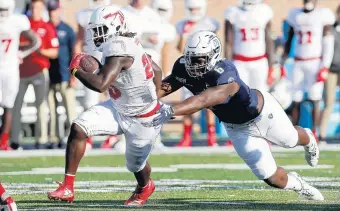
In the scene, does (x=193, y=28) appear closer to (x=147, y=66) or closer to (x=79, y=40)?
(x=79, y=40)

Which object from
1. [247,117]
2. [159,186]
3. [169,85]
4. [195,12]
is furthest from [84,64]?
[195,12]

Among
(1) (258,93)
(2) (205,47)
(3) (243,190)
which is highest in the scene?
(2) (205,47)

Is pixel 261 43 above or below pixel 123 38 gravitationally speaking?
below

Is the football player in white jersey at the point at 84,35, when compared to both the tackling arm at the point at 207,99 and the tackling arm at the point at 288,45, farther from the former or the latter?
the tackling arm at the point at 207,99

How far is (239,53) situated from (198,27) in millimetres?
728

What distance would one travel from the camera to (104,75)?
23.0ft

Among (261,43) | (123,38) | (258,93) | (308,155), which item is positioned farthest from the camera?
(261,43)

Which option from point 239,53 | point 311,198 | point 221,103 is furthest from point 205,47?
point 239,53

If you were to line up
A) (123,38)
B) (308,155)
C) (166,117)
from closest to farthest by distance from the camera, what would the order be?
(166,117) → (123,38) → (308,155)

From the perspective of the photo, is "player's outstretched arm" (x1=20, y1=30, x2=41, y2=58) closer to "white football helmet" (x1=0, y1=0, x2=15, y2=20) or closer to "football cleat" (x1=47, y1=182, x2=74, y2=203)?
"white football helmet" (x1=0, y1=0, x2=15, y2=20)

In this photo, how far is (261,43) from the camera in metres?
13.3

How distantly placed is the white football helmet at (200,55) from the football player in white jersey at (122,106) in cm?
27

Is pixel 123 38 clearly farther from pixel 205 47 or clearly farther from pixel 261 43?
pixel 261 43

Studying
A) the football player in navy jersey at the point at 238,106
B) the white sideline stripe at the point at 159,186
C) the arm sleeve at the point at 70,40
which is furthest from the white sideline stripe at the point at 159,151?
the football player in navy jersey at the point at 238,106
